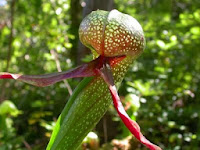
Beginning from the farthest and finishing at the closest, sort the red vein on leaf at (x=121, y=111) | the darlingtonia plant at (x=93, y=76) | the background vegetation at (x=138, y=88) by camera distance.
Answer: the background vegetation at (x=138, y=88) < the darlingtonia plant at (x=93, y=76) < the red vein on leaf at (x=121, y=111)

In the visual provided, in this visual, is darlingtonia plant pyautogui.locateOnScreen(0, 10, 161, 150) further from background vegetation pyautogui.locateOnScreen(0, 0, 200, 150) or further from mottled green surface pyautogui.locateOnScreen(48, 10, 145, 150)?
background vegetation pyautogui.locateOnScreen(0, 0, 200, 150)

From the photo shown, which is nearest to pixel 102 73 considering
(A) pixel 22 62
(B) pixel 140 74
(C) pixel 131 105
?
(C) pixel 131 105

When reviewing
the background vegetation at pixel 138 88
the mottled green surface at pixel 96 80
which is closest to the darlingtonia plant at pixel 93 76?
the mottled green surface at pixel 96 80

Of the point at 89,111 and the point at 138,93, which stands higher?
the point at 89,111

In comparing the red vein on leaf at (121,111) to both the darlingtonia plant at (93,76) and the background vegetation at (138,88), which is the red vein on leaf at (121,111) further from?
the background vegetation at (138,88)

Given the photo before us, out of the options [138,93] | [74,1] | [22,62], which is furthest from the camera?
[74,1]

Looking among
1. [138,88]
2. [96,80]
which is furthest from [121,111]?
[138,88]

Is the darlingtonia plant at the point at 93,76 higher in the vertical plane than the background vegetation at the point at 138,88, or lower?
higher

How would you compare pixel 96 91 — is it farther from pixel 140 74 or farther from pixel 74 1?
pixel 74 1
